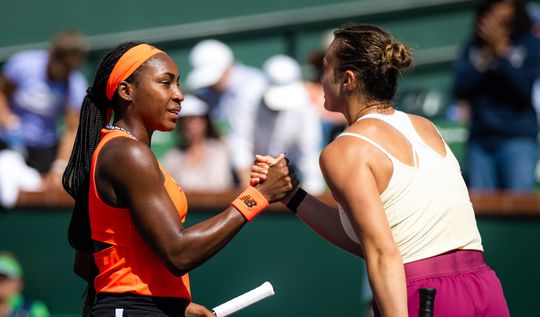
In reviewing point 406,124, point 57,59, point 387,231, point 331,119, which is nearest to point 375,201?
point 387,231

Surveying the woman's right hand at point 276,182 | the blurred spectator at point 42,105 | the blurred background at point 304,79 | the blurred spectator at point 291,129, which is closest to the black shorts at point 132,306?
the woman's right hand at point 276,182

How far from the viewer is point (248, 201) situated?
3479 mm

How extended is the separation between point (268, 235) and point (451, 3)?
3.13m

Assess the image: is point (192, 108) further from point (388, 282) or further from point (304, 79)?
point (388, 282)

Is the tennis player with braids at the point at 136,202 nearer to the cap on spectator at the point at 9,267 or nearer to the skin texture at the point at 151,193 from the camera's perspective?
the skin texture at the point at 151,193

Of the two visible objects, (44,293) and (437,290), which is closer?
(437,290)

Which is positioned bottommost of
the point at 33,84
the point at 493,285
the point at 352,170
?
the point at 493,285

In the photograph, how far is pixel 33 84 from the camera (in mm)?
8055

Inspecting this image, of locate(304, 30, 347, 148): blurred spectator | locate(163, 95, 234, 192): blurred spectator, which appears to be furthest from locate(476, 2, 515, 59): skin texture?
locate(163, 95, 234, 192): blurred spectator

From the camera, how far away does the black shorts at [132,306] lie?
3.39 m

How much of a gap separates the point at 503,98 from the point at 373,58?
11.9 ft

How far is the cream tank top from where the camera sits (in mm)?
3445

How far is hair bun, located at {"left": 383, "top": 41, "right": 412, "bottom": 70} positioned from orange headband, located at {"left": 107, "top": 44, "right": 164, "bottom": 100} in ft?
2.71

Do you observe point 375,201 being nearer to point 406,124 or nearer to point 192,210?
point 406,124
